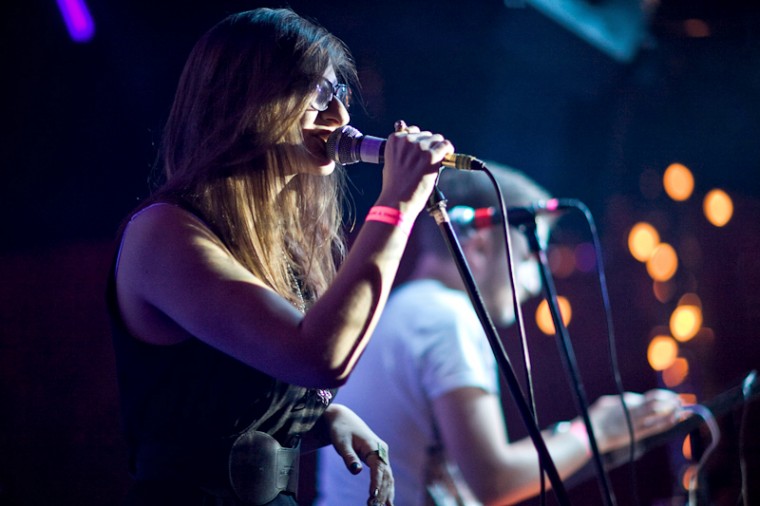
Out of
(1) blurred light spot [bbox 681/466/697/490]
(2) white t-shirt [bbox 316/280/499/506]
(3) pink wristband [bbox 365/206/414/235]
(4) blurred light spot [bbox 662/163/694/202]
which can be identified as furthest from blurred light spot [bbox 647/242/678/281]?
(3) pink wristband [bbox 365/206/414/235]

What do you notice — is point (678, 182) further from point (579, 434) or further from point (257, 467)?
point (257, 467)

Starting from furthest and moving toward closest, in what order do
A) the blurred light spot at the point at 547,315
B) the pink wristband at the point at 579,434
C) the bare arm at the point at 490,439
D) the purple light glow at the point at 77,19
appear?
the blurred light spot at the point at 547,315 → the purple light glow at the point at 77,19 → the pink wristband at the point at 579,434 → the bare arm at the point at 490,439

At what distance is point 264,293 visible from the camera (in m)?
1.14

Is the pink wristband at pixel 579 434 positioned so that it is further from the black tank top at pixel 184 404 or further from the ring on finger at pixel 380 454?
the black tank top at pixel 184 404

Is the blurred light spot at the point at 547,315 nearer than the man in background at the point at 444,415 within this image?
No

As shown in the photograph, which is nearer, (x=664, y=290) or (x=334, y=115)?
(x=334, y=115)

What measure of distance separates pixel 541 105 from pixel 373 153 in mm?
2990

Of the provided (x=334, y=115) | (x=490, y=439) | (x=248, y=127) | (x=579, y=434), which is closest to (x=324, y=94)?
(x=334, y=115)

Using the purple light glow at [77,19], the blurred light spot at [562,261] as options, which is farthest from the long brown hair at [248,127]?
the blurred light spot at [562,261]

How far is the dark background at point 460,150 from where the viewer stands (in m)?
2.90

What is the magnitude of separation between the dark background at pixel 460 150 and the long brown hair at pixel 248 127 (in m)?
0.69

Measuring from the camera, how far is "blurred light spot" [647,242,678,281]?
4.48 metres

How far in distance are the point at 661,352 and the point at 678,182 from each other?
3.62 feet

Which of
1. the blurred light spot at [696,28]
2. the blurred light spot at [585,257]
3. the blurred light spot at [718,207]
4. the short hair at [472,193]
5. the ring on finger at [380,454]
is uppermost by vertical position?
the blurred light spot at [696,28]
